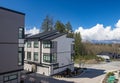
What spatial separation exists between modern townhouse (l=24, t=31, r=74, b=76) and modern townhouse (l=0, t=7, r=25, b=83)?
9.35m

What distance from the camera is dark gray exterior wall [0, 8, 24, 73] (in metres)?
18.9

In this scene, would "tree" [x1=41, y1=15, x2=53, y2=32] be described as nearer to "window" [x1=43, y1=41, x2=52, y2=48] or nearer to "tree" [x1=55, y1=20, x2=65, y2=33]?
"tree" [x1=55, y1=20, x2=65, y2=33]

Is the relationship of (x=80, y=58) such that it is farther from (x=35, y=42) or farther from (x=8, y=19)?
(x=8, y=19)

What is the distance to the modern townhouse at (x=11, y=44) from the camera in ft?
62.0

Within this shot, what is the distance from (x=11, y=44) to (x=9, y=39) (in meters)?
0.72

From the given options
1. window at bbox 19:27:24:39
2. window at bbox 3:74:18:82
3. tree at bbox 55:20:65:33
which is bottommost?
window at bbox 3:74:18:82

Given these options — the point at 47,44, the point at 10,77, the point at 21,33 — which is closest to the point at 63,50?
the point at 47,44

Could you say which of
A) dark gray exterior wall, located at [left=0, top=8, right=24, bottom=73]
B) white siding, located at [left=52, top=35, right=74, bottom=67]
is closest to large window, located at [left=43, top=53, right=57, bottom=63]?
white siding, located at [left=52, top=35, right=74, bottom=67]

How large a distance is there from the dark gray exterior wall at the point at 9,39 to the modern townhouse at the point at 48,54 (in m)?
10.0

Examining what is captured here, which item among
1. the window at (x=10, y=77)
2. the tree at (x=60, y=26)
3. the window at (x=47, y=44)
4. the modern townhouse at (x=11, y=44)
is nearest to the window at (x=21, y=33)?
the modern townhouse at (x=11, y=44)

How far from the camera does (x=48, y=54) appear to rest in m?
30.6

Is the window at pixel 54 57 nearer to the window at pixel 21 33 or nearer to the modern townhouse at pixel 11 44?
the modern townhouse at pixel 11 44

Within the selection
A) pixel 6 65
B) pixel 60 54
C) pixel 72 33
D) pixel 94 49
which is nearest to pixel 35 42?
pixel 60 54

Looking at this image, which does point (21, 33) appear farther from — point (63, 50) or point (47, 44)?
point (63, 50)
